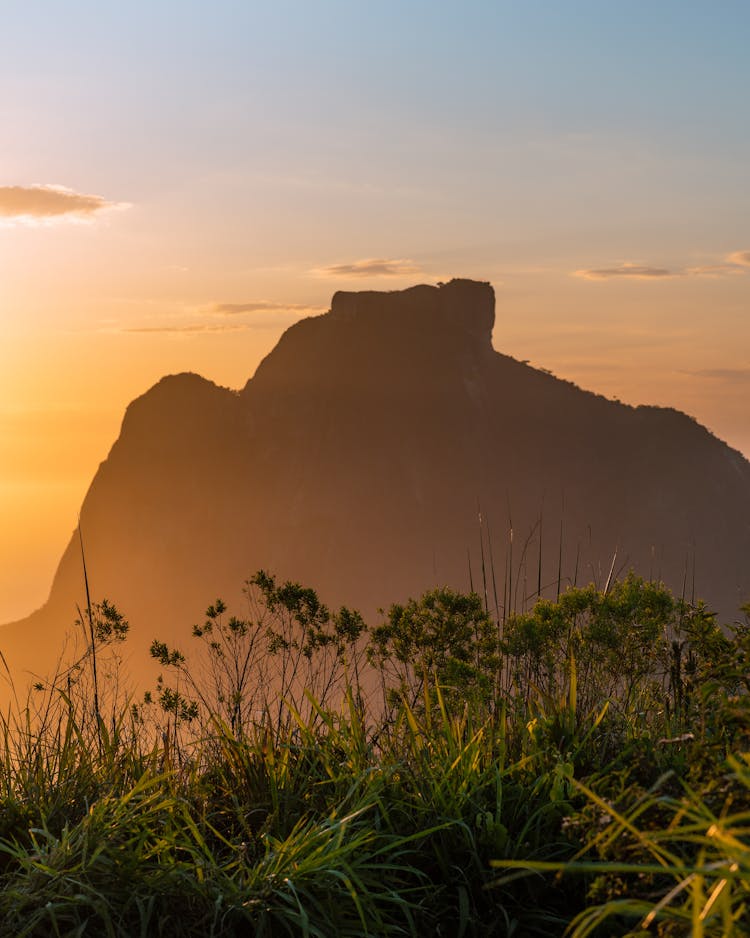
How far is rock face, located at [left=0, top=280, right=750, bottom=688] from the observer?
137000 mm

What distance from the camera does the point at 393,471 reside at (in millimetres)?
143000

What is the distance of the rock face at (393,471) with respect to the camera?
137 metres

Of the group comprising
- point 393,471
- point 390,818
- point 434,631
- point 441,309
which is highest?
point 441,309

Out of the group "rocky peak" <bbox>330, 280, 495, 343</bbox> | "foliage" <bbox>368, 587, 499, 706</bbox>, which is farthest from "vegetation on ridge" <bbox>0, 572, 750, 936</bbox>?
"rocky peak" <bbox>330, 280, 495, 343</bbox>

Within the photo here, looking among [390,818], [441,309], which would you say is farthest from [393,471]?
[390,818]

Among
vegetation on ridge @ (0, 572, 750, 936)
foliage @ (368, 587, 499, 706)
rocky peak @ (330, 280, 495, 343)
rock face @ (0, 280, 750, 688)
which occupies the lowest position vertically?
rock face @ (0, 280, 750, 688)

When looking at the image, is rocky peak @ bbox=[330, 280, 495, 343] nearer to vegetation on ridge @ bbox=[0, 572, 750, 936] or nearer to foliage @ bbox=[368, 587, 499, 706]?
foliage @ bbox=[368, 587, 499, 706]

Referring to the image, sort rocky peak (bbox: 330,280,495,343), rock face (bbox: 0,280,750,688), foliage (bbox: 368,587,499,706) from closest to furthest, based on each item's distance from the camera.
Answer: foliage (bbox: 368,587,499,706) → rock face (bbox: 0,280,750,688) → rocky peak (bbox: 330,280,495,343)

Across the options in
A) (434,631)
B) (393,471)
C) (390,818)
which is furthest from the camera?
(393,471)

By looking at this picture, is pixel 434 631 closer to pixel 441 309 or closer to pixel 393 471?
pixel 393 471

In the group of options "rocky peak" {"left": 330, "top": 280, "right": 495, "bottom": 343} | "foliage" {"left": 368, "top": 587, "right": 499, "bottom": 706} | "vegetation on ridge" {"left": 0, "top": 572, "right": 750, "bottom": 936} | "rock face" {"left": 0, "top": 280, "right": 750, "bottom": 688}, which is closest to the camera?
"vegetation on ridge" {"left": 0, "top": 572, "right": 750, "bottom": 936}

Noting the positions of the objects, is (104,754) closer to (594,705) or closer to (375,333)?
(594,705)

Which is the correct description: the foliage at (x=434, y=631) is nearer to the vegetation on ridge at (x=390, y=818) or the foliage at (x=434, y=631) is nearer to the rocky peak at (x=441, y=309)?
the vegetation on ridge at (x=390, y=818)

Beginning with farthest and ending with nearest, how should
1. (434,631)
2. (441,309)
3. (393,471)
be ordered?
1. (441,309)
2. (393,471)
3. (434,631)
